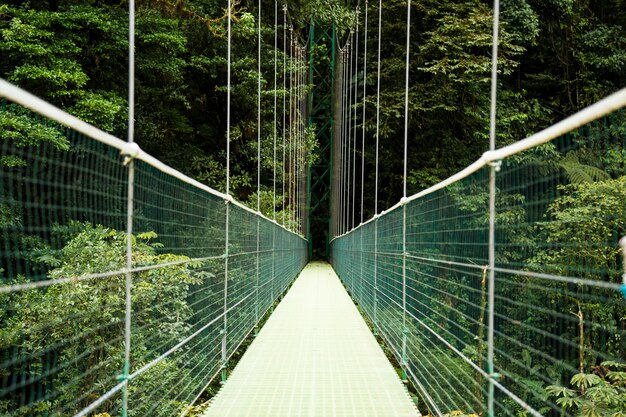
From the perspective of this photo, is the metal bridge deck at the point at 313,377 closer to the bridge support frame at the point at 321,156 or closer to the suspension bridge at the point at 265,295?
the suspension bridge at the point at 265,295

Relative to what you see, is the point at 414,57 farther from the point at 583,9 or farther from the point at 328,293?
the point at 328,293

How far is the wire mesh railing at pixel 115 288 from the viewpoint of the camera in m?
1.60

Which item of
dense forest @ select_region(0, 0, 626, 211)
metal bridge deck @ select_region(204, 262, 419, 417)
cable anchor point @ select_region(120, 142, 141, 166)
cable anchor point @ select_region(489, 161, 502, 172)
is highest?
dense forest @ select_region(0, 0, 626, 211)

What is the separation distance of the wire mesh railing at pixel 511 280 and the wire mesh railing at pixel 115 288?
3.15 feet

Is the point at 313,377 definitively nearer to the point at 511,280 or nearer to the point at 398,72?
the point at 511,280

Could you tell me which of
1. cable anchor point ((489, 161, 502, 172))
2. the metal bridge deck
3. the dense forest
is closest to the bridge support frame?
the dense forest

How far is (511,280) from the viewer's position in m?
2.90

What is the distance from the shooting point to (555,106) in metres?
12.3

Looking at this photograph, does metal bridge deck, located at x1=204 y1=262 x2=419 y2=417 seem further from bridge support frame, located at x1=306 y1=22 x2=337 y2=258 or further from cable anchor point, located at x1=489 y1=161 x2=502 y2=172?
bridge support frame, located at x1=306 y1=22 x2=337 y2=258

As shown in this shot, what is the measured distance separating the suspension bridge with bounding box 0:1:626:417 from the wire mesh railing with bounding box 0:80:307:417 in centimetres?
2

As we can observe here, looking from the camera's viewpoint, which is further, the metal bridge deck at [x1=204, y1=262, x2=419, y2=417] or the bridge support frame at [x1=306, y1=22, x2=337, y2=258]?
the bridge support frame at [x1=306, y1=22, x2=337, y2=258]

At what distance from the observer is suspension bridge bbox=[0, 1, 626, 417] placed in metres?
1.58

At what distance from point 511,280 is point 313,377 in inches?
51.5

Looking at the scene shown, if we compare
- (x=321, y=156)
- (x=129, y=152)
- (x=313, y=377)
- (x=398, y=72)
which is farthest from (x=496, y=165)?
(x=321, y=156)
